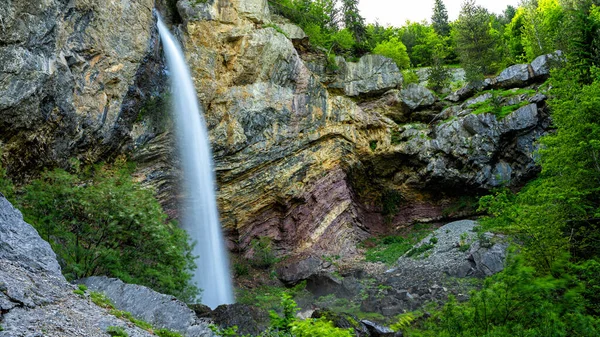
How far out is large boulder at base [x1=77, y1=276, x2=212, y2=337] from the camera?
10844 millimetres

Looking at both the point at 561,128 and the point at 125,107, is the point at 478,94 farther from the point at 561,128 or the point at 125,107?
the point at 125,107

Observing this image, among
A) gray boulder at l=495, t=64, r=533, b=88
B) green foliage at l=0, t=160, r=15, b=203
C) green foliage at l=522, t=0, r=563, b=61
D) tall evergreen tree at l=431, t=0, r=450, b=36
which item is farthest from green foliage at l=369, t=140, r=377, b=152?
tall evergreen tree at l=431, t=0, r=450, b=36

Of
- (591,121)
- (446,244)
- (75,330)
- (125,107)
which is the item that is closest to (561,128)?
(591,121)

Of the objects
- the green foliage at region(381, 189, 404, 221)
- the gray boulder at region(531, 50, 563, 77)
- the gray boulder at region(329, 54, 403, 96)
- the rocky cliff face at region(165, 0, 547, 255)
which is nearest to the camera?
the rocky cliff face at region(165, 0, 547, 255)

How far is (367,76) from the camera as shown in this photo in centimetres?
3506

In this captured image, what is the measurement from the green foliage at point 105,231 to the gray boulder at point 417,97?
2581 centimetres

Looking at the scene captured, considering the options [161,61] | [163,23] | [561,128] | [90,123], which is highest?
[163,23]

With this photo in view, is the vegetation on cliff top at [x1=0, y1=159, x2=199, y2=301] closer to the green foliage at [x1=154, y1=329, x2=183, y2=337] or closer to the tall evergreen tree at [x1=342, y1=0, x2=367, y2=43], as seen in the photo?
the green foliage at [x1=154, y1=329, x2=183, y2=337]

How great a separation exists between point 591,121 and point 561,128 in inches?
71.2

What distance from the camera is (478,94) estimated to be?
3409cm

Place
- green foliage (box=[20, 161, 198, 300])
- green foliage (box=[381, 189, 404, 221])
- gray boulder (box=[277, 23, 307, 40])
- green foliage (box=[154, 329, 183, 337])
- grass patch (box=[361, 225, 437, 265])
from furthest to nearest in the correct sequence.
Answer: green foliage (box=[381, 189, 404, 221]) < gray boulder (box=[277, 23, 307, 40]) < grass patch (box=[361, 225, 437, 265]) < green foliage (box=[20, 161, 198, 300]) < green foliage (box=[154, 329, 183, 337])

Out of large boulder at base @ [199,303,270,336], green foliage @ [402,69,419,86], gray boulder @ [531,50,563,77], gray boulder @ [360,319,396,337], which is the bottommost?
gray boulder @ [360,319,396,337]

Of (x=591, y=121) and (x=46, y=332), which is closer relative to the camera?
(x=46, y=332)

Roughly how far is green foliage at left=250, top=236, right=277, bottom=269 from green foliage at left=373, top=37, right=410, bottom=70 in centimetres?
2228
